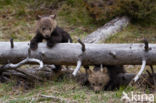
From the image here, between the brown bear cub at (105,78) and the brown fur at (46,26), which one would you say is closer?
the brown fur at (46,26)

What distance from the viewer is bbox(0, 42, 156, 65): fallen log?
6484 millimetres

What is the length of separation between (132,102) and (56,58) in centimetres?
206

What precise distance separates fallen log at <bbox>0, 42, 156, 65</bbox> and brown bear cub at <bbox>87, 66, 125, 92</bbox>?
1.41ft

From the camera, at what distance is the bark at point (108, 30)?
33.0 feet

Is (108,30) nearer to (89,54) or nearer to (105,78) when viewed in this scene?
(105,78)

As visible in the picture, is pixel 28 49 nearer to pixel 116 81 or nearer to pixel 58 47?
pixel 58 47

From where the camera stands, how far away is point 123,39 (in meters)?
10.5

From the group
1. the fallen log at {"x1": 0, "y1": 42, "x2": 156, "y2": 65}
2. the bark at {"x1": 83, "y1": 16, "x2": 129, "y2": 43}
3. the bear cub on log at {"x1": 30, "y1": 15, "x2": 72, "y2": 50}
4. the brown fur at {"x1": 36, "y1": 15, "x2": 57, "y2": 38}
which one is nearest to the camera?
the fallen log at {"x1": 0, "y1": 42, "x2": 156, "y2": 65}

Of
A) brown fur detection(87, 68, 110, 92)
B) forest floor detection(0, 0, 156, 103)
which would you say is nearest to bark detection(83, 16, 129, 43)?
forest floor detection(0, 0, 156, 103)

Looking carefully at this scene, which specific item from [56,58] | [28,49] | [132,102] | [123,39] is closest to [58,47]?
[56,58]

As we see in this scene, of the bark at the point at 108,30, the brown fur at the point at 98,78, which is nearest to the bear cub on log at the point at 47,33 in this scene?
the brown fur at the point at 98,78

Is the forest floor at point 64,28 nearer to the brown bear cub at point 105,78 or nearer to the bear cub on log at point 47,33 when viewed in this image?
the brown bear cub at point 105,78

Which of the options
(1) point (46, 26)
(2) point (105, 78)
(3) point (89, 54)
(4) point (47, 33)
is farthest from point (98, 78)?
(1) point (46, 26)

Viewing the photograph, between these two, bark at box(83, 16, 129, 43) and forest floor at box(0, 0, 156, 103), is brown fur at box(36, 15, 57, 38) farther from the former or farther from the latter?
bark at box(83, 16, 129, 43)
